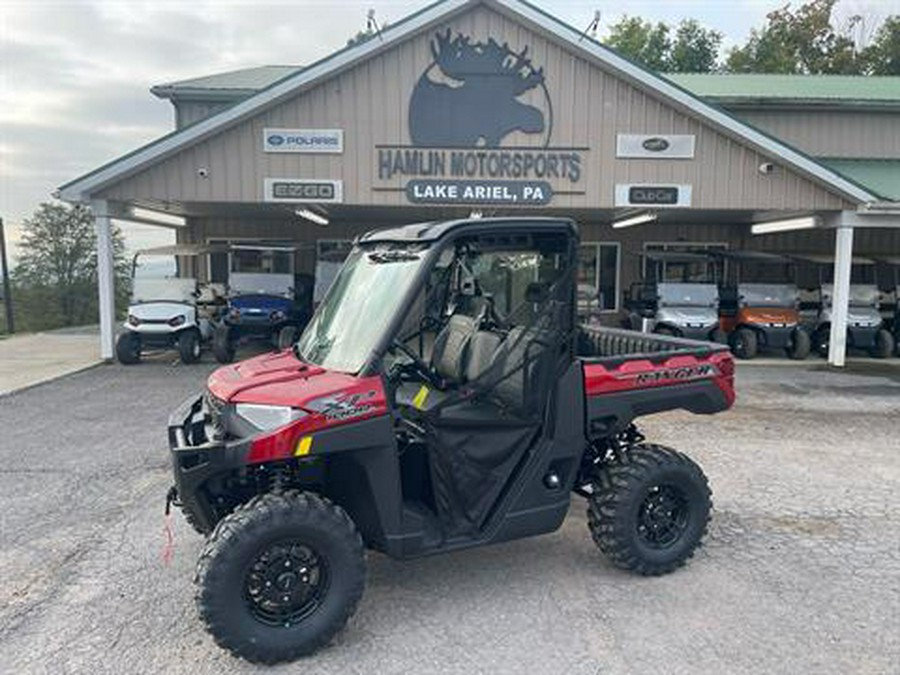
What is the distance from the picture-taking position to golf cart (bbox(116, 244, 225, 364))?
1206 cm

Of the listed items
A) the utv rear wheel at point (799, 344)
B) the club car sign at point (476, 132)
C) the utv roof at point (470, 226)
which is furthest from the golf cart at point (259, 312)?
the utv rear wheel at point (799, 344)

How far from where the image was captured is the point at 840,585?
150 inches

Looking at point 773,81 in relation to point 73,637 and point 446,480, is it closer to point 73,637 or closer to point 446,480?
point 446,480

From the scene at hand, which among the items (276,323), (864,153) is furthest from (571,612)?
(864,153)

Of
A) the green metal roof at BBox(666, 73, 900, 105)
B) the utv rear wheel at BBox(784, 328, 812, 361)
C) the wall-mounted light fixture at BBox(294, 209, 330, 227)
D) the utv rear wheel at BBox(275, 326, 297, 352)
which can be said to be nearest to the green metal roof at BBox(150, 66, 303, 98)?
the wall-mounted light fixture at BBox(294, 209, 330, 227)

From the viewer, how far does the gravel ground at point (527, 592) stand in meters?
3.10

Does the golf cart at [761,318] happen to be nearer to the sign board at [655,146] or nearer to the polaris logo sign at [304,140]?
the sign board at [655,146]

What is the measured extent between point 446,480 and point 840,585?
8.04 ft

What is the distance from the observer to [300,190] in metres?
11.7

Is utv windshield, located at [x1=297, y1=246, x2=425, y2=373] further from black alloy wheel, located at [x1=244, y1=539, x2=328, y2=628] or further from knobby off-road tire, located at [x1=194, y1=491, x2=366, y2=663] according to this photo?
black alloy wheel, located at [x1=244, y1=539, x2=328, y2=628]

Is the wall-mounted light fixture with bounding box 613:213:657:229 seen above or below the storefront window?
above

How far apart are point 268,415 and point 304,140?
31.3ft

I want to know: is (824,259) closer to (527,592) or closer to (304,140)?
(304,140)

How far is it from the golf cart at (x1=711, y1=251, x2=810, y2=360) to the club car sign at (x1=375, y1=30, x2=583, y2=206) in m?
5.15
